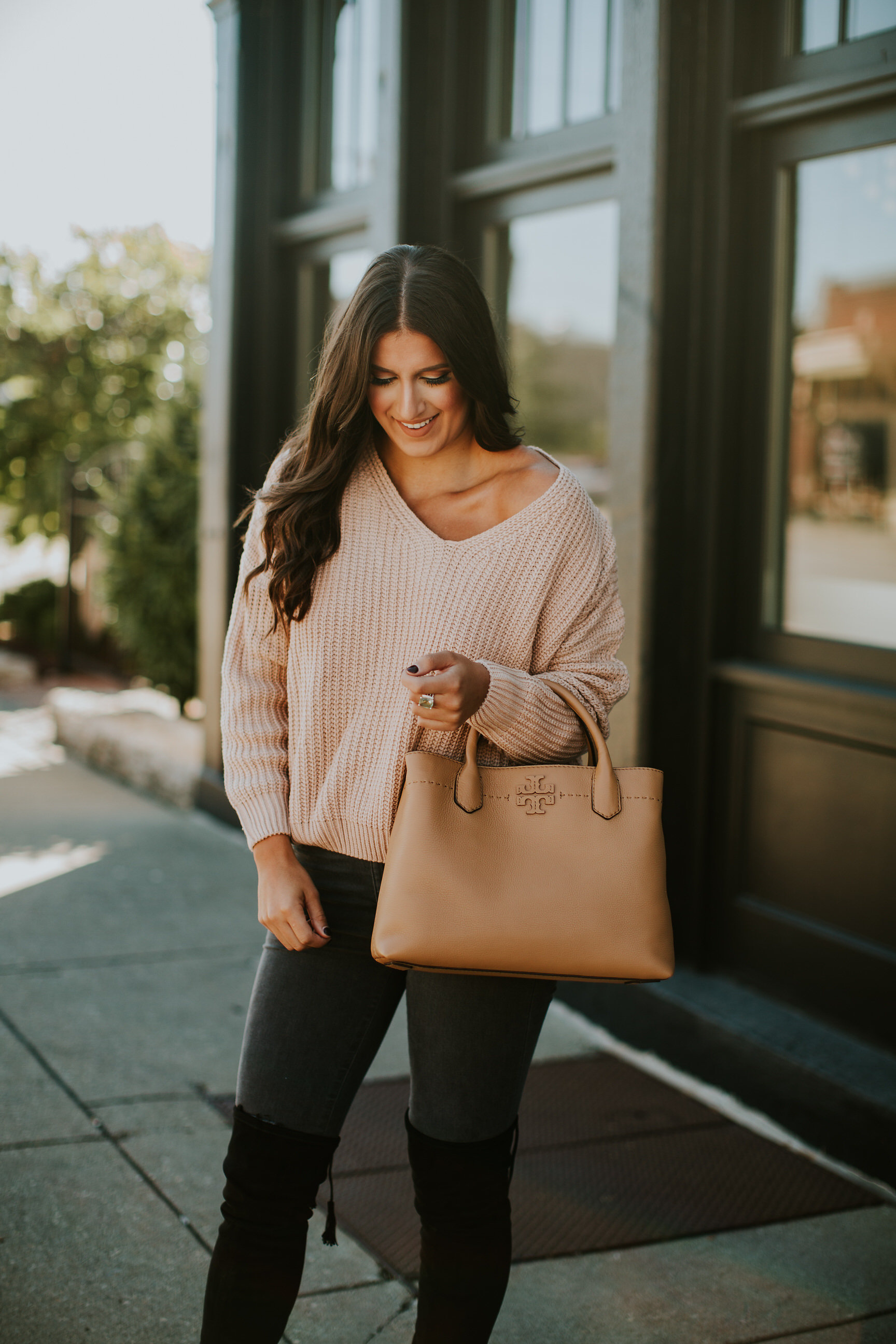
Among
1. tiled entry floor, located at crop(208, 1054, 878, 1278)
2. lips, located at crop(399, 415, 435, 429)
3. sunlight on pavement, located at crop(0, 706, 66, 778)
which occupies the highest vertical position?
lips, located at crop(399, 415, 435, 429)

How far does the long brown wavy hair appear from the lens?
2000mm

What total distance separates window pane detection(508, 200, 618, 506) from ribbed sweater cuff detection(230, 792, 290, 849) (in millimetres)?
1835

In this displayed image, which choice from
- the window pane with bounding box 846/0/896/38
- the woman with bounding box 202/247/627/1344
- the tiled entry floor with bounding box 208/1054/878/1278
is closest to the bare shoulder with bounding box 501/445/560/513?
the woman with bounding box 202/247/627/1344

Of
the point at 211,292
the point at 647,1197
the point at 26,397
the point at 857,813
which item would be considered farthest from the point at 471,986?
the point at 26,397

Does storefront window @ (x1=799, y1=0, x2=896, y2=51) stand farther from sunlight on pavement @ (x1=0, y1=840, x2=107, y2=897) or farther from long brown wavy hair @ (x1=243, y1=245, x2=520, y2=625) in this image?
sunlight on pavement @ (x1=0, y1=840, x2=107, y2=897)

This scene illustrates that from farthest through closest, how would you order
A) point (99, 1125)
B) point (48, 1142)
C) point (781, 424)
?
point (781, 424) → point (99, 1125) → point (48, 1142)

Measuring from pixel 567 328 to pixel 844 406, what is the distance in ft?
5.30

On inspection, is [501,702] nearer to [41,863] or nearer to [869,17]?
[869,17]

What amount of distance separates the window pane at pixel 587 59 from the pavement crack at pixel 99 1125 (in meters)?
3.50

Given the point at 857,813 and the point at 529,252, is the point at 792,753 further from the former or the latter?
the point at 529,252

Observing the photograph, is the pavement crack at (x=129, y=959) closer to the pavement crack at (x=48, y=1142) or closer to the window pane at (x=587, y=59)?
the pavement crack at (x=48, y=1142)

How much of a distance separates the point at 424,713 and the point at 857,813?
2.17 meters

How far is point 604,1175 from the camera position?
3.13m

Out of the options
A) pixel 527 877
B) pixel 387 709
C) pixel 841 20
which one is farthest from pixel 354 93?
pixel 527 877
